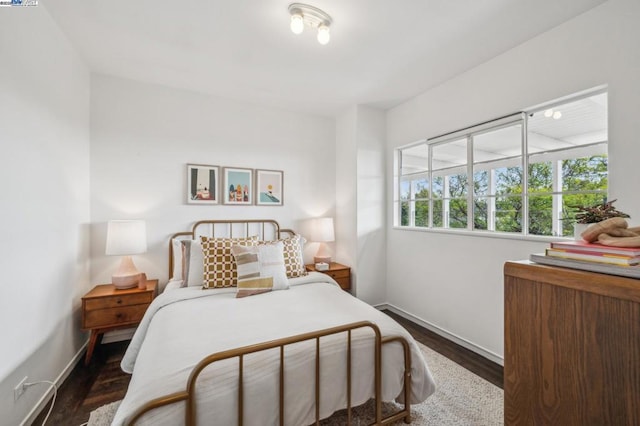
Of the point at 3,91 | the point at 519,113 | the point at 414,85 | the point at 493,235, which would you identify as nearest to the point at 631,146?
the point at 519,113

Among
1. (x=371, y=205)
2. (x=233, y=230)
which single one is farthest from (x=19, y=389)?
(x=371, y=205)

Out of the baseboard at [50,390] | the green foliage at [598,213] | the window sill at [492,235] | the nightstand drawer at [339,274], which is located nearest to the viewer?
the green foliage at [598,213]

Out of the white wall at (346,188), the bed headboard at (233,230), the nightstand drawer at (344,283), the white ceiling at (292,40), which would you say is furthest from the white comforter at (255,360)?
the white ceiling at (292,40)

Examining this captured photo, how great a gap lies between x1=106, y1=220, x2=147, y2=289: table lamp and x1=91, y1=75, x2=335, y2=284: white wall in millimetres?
320

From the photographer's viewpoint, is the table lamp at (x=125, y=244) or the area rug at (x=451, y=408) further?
the table lamp at (x=125, y=244)

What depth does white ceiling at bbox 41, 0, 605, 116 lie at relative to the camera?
1829 millimetres

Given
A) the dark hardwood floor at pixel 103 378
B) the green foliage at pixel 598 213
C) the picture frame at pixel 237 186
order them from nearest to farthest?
the green foliage at pixel 598 213 < the dark hardwood floor at pixel 103 378 < the picture frame at pixel 237 186

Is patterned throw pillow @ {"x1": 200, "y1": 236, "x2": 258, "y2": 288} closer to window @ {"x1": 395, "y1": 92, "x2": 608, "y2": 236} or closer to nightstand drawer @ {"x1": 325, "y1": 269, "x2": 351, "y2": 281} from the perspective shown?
nightstand drawer @ {"x1": 325, "y1": 269, "x2": 351, "y2": 281}

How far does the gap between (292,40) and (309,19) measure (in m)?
0.30

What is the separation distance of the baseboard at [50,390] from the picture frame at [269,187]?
7.05 feet

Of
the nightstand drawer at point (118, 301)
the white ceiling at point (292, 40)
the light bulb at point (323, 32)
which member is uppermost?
the white ceiling at point (292, 40)

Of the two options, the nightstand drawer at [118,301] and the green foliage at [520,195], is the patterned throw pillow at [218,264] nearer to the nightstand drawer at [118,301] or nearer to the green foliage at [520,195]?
the nightstand drawer at [118,301]

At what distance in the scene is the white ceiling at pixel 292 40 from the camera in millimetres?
1829

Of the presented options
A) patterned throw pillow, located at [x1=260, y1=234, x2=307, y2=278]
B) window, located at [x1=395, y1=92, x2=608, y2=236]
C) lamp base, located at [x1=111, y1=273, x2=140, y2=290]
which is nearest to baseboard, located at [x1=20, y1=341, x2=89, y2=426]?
lamp base, located at [x1=111, y1=273, x2=140, y2=290]
